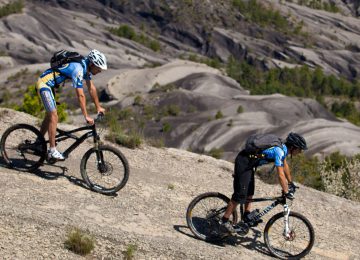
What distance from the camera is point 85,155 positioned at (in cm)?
1120

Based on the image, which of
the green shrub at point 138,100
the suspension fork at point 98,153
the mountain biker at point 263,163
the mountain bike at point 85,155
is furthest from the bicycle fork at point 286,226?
the green shrub at point 138,100

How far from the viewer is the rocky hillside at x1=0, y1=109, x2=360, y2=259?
8.83 meters

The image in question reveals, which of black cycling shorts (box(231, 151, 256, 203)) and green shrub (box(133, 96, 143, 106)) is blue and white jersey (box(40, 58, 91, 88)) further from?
green shrub (box(133, 96, 143, 106))

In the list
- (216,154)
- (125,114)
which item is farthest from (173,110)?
(216,154)

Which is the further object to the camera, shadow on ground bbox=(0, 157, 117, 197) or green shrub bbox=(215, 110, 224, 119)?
green shrub bbox=(215, 110, 224, 119)

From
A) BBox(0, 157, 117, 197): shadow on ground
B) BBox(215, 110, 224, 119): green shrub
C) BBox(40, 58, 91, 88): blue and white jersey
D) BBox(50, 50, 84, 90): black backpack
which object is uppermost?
BBox(50, 50, 84, 90): black backpack

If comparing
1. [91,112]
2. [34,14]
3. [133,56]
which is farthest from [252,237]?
[34,14]

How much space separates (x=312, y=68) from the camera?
158m

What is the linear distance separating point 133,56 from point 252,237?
118 meters

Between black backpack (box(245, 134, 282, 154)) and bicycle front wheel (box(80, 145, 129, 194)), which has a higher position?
black backpack (box(245, 134, 282, 154))

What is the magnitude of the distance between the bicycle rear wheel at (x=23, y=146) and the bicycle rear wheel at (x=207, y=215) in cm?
371

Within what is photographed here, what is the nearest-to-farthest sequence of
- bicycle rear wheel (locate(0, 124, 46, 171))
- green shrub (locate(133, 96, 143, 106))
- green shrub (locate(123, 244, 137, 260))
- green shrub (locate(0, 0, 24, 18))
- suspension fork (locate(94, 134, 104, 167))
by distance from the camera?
green shrub (locate(123, 244, 137, 260)) → suspension fork (locate(94, 134, 104, 167)) → bicycle rear wheel (locate(0, 124, 46, 171)) → green shrub (locate(133, 96, 143, 106)) → green shrub (locate(0, 0, 24, 18))

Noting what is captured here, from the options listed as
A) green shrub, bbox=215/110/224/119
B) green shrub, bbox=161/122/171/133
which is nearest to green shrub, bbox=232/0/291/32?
green shrub, bbox=215/110/224/119

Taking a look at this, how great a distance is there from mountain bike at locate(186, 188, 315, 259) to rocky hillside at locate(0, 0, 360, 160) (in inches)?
635
